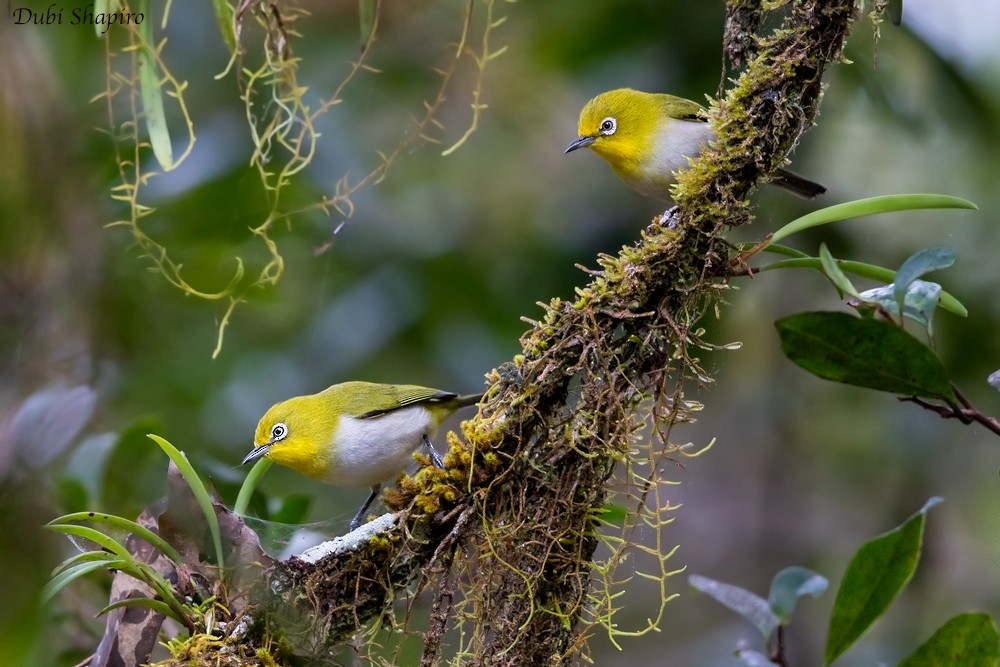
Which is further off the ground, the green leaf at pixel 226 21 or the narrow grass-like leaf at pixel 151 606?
the green leaf at pixel 226 21

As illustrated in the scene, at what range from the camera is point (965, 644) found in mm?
1846

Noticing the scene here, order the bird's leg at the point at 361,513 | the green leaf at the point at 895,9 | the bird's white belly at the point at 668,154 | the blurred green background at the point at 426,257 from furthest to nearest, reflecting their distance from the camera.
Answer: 1. the blurred green background at the point at 426,257
2. the bird's white belly at the point at 668,154
3. the bird's leg at the point at 361,513
4. the green leaf at the point at 895,9

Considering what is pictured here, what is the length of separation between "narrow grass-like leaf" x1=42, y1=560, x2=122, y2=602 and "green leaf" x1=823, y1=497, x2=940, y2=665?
1.59 m

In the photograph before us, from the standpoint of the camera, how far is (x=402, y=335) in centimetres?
485

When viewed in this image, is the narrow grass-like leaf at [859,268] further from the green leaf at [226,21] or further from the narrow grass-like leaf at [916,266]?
the green leaf at [226,21]

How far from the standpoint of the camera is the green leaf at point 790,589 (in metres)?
1.59

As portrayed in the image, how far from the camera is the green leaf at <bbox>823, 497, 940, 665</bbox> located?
1.77 meters

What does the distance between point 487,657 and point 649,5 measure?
3188 millimetres

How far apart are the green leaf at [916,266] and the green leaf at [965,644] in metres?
0.62

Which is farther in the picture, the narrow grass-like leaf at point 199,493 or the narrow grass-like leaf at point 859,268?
the narrow grass-like leaf at point 199,493

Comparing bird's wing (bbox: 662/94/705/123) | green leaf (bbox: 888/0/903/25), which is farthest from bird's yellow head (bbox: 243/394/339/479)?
green leaf (bbox: 888/0/903/25)

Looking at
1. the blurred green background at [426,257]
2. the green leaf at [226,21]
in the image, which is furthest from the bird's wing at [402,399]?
the green leaf at [226,21]

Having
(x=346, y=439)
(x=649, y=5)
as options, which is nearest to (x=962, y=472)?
(x=649, y=5)

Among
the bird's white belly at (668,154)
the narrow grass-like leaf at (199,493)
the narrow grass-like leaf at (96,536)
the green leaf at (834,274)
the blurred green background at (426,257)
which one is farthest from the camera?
the blurred green background at (426,257)
